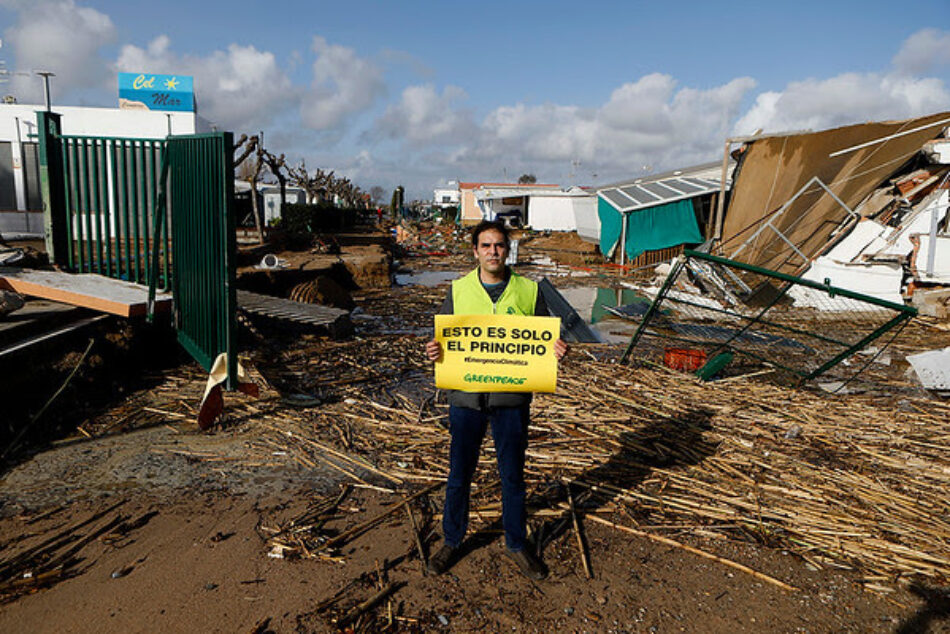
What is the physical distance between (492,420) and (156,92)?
100 ft

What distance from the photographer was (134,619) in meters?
2.79

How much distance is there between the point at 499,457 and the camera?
128 inches

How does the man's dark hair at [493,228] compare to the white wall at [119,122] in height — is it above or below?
below

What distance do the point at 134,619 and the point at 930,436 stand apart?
21.8 feet

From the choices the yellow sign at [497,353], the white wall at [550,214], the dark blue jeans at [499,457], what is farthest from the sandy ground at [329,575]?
the white wall at [550,214]

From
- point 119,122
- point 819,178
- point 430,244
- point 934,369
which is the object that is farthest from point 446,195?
point 934,369

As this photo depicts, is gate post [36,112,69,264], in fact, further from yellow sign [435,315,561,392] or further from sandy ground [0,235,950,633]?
yellow sign [435,315,561,392]

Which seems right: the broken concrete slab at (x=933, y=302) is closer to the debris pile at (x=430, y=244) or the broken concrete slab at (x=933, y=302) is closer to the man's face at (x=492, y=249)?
the man's face at (x=492, y=249)

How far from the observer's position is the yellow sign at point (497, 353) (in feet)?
10.5

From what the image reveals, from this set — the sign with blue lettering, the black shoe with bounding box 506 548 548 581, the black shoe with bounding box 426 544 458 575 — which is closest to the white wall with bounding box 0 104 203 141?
the sign with blue lettering

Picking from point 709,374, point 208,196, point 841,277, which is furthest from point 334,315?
point 841,277

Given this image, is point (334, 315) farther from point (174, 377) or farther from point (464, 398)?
point (464, 398)

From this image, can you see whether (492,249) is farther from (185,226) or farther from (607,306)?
(607,306)

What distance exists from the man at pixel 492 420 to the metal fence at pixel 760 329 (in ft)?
10.6
